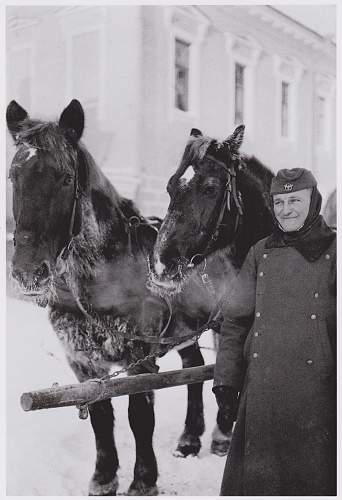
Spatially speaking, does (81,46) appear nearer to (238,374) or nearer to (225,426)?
(238,374)

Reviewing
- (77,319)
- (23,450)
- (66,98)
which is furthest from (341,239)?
(23,450)

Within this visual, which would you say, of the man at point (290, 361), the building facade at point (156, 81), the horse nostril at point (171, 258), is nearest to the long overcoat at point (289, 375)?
the man at point (290, 361)

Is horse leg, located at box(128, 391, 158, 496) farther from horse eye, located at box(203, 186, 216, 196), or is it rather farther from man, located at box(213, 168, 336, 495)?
horse eye, located at box(203, 186, 216, 196)

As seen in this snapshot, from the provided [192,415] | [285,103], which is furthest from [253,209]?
[192,415]

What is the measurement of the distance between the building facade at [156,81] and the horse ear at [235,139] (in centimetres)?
7

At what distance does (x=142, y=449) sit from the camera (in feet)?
7.93

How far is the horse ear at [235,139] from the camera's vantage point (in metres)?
2.41

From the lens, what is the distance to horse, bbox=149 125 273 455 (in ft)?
7.54

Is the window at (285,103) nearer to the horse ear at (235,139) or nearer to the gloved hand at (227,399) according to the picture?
the horse ear at (235,139)

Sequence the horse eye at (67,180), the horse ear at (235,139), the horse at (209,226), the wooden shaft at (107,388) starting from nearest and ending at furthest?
the wooden shaft at (107,388) → the horse eye at (67,180) → the horse at (209,226) → the horse ear at (235,139)

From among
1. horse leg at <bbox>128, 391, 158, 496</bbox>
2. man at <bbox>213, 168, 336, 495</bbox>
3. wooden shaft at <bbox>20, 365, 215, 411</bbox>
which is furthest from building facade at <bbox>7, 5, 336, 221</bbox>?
horse leg at <bbox>128, 391, 158, 496</bbox>

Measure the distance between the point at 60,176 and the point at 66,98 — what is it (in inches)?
17.3

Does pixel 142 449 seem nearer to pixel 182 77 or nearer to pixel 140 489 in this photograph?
pixel 140 489

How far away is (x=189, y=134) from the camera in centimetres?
247
